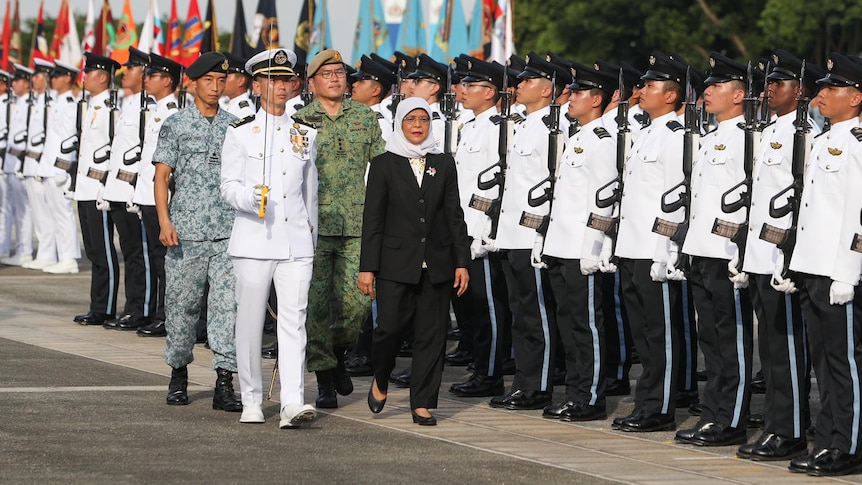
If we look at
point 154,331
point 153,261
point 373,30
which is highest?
point 373,30

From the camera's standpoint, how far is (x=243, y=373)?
9.70 m

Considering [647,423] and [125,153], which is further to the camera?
[125,153]

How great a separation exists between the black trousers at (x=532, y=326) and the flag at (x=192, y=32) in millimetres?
17049

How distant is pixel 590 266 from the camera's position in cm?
1034

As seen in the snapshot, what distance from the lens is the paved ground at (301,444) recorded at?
8.16 meters

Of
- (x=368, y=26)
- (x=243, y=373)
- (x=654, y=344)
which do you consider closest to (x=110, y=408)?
(x=243, y=373)

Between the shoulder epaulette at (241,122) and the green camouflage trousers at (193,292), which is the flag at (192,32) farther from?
the shoulder epaulette at (241,122)

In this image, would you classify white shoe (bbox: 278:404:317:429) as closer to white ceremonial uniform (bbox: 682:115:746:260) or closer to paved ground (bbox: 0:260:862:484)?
paved ground (bbox: 0:260:862:484)

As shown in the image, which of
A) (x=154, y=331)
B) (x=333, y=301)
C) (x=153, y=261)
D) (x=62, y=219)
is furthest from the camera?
(x=62, y=219)

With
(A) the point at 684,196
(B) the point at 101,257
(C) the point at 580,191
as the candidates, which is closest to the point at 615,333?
(C) the point at 580,191

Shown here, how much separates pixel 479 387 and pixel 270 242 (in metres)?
2.45

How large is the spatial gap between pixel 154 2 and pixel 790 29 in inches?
874

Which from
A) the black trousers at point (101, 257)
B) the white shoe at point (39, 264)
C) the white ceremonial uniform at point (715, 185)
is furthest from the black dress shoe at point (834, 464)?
the white shoe at point (39, 264)

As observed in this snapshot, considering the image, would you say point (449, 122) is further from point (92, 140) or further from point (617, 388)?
point (92, 140)
